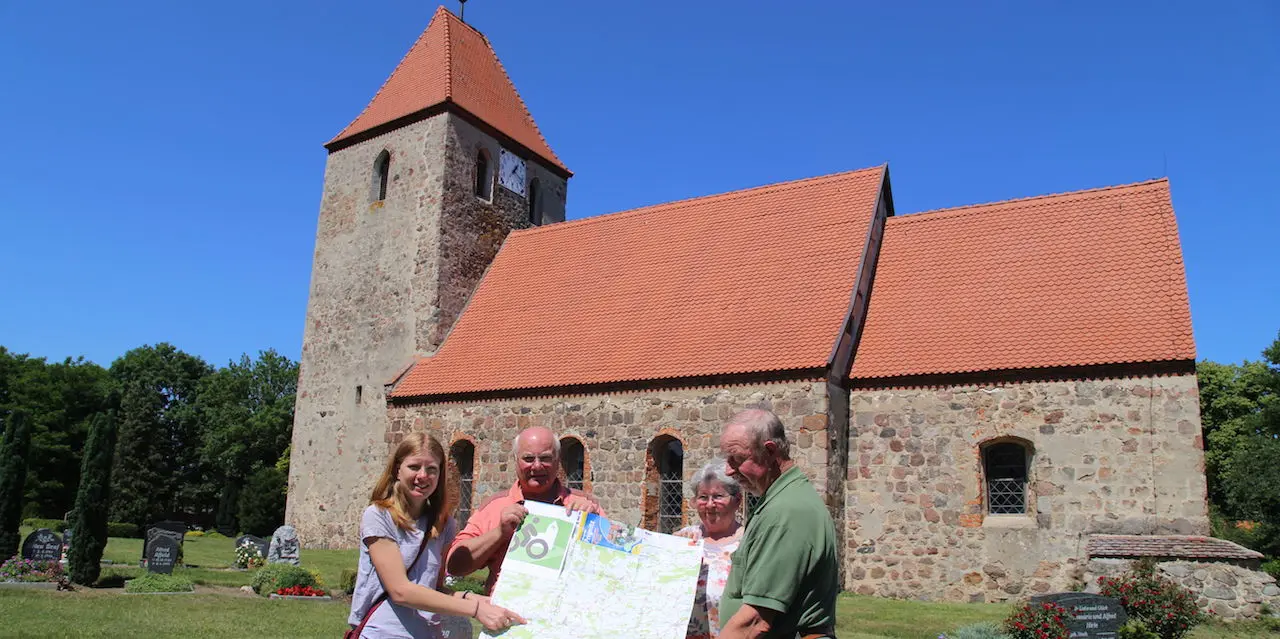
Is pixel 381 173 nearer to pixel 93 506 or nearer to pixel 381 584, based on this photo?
pixel 93 506

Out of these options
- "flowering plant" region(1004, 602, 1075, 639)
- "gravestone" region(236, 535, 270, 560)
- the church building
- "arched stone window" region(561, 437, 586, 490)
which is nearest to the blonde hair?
"flowering plant" region(1004, 602, 1075, 639)

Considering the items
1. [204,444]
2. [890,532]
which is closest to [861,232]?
[890,532]

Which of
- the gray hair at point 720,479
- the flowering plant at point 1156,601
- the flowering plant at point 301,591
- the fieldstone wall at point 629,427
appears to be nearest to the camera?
the gray hair at point 720,479

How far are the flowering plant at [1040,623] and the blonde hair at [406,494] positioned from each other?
23.9ft

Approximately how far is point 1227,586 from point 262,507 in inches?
1269

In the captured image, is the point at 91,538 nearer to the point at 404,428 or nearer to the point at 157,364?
the point at 404,428

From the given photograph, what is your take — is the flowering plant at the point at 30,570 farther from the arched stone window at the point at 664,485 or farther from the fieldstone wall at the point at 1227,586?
the fieldstone wall at the point at 1227,586

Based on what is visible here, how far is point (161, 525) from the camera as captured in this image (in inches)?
804

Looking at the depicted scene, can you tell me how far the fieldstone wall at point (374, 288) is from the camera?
21.1 metres

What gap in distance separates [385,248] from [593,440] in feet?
27.9

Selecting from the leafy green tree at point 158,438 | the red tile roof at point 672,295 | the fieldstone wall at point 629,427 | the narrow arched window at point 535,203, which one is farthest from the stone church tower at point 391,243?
the leafy green tree at point 158,438

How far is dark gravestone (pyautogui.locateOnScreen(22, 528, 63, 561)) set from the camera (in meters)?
14.6

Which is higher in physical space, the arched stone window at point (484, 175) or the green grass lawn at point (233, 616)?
the arched stone window at point (484, 175)

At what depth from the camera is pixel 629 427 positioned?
16.5 metres
